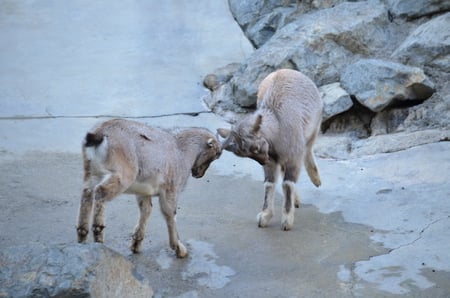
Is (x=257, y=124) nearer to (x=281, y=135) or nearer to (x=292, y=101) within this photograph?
(x=281, y=135)

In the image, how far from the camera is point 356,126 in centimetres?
1075

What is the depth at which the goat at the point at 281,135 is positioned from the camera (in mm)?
7715

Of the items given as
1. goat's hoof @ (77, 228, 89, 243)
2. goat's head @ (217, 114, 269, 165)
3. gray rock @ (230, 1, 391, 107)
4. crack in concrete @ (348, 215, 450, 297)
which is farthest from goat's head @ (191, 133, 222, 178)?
gray rock @ (230, 1, 391, 107)

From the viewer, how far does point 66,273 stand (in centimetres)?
523

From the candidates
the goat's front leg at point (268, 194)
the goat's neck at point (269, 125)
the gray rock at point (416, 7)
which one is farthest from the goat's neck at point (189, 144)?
the gray rock at point (416, 7)

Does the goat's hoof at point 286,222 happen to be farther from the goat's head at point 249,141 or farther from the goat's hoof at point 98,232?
the goat's hoof at point 98,232

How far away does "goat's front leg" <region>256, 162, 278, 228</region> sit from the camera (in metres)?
7.96

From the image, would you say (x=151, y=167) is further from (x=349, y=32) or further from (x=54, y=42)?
(x=54, y=42)

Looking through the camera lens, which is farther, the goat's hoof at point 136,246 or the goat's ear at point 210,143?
the goat's ear at point 210,143

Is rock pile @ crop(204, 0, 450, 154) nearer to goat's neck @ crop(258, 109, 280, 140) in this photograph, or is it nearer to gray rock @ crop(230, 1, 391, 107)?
gray rock @ crop(230, 1, 391, 107)

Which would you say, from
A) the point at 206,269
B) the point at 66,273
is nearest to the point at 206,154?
the point at 206,269

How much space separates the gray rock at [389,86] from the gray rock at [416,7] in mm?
1478

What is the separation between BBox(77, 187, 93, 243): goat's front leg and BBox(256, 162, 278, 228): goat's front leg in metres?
2.18

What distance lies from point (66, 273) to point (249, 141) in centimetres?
289
